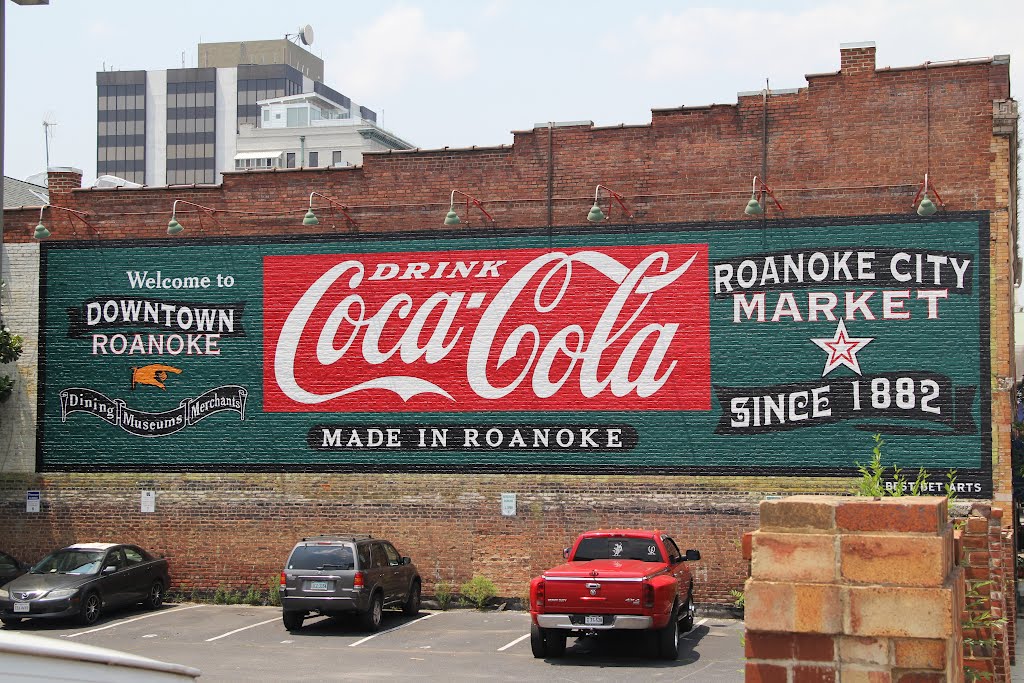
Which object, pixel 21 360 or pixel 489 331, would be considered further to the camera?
pixel 21 360

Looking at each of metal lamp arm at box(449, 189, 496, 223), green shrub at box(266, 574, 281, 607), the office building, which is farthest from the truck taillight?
the office building

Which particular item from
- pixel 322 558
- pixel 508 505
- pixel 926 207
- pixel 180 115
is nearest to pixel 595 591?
pixel 322 558

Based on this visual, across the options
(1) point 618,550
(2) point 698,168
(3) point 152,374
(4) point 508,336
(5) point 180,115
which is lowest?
(1) point 618,550

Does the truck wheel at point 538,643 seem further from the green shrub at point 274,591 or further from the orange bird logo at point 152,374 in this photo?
the orange bird logo at point 152,374

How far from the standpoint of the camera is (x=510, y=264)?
1019 inches

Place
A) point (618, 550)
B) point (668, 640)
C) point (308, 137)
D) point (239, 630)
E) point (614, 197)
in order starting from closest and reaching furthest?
point (668, 640) < point (618, 550) < point (239, 630) < point (614, 197) < point (308, 137)

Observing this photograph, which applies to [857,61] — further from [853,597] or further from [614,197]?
[853,597]

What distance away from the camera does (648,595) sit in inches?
741

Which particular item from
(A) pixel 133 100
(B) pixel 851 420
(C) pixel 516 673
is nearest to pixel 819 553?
(C) pixel 516 673

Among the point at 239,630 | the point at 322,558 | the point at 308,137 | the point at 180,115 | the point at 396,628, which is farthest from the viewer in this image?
the point at 180,115

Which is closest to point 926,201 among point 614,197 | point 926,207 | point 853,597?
point 926,207

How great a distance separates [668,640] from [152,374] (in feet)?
43.7

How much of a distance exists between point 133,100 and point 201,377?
4771 inches

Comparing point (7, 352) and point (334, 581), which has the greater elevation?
point (7, 352)
